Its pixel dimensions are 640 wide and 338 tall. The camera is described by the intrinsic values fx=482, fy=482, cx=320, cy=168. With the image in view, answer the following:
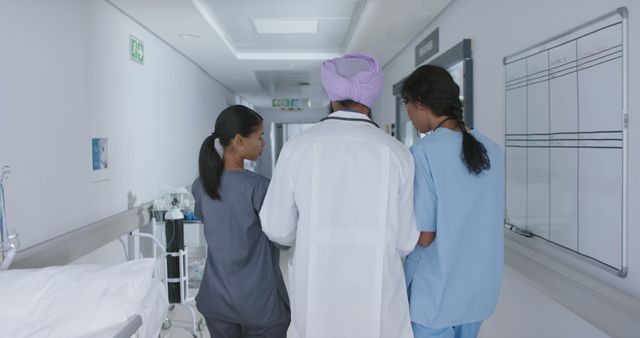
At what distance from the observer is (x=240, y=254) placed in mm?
1691

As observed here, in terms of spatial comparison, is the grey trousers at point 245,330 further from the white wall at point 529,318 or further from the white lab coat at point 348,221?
the white wall at point 529,318

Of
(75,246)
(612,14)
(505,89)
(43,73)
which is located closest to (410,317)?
(612,14)

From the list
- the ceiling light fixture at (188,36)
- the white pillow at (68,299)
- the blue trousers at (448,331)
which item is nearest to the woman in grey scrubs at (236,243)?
the white pillow at (68,299)

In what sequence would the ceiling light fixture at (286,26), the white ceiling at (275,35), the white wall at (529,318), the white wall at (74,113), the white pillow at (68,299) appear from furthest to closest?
1. the ceiling light fixture at (286,26)
2. the white ceiling at (275,35)
3. the white wall at (74,113)
4. the white wall at (529,318)
5. the white pillow at (68,299)

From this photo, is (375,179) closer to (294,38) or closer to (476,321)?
(476,321)

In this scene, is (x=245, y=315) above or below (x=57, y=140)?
below

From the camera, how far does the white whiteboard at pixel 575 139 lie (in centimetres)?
166

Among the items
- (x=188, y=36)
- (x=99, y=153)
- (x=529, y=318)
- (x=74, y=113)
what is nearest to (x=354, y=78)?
(x=529, y=318)

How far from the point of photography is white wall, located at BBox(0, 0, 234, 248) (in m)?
2.26

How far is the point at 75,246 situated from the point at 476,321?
7.15ft

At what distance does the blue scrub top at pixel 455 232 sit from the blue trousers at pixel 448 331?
0.04 metres

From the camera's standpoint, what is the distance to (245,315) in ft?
5.65

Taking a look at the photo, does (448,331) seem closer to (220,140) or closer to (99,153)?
(220,140)

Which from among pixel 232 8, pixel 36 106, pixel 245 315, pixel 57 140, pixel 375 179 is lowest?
pixel 245 315
